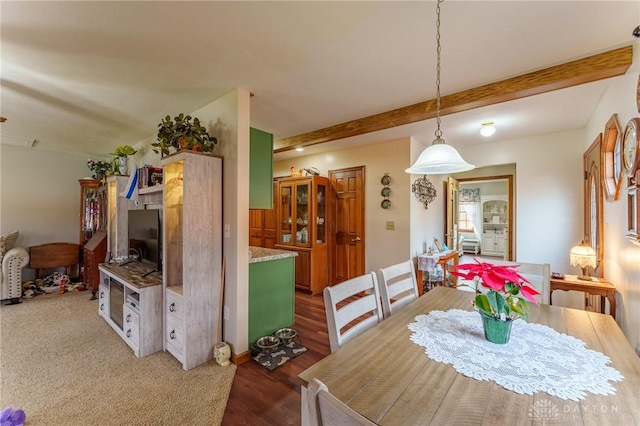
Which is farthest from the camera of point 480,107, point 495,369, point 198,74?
point 480,107

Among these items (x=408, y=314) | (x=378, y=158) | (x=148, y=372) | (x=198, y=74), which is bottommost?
(x=148, y=372)

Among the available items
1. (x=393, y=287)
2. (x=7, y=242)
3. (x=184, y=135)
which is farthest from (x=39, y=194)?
(x=393, y=287)

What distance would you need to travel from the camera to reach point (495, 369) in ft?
3.37

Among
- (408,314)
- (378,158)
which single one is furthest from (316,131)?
(408,314)

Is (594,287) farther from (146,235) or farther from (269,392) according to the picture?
(146,235)

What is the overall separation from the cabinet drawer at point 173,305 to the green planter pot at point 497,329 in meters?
2.25

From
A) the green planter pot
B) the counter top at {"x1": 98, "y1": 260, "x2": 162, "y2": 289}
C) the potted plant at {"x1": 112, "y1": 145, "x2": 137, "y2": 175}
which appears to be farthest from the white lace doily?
the potted plant at {"x1": 112, "y1": 145, "x2": 137, "y2": 175}

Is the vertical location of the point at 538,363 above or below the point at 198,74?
below

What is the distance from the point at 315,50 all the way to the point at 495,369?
2.06m

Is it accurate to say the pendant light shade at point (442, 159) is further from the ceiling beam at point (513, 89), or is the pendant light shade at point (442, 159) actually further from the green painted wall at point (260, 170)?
the green painted wall at point (260, 170)

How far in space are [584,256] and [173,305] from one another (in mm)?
3964

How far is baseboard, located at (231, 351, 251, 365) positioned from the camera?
2.36 metres

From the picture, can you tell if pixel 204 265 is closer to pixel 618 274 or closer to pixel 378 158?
pixel 378 158

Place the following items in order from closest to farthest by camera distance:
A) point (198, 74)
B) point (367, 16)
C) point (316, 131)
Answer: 1. point (367, 16)
2. point (198, 74)
3. point (316, 131)
